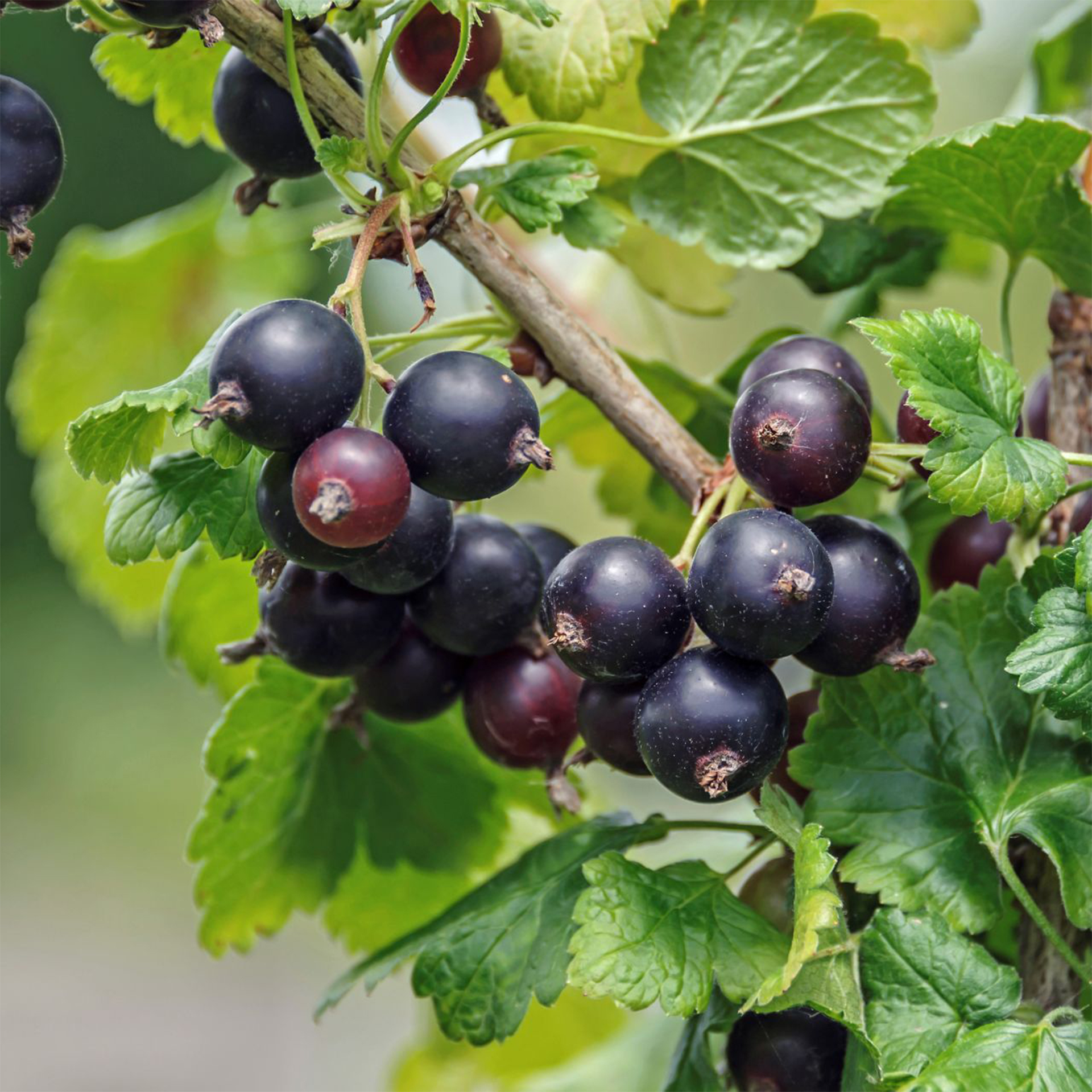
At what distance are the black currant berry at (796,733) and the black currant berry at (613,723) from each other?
12 cm

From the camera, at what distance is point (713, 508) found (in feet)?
2.27

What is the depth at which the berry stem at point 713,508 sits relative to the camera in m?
0.67

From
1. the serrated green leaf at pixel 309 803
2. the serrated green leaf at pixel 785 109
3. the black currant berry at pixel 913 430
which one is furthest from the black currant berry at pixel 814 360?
the serrated green leaf at pixel 309 803

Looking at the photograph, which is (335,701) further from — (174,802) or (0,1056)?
(174,802)

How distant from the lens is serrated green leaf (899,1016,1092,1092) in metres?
0.57

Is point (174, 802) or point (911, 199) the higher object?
point (911, 199)

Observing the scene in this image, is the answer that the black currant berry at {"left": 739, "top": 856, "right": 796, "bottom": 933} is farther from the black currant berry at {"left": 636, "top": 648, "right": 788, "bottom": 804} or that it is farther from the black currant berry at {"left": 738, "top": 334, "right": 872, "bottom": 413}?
the black currant berry at {"left": 738, "top": 334, "right": 872, "bottom": 413}

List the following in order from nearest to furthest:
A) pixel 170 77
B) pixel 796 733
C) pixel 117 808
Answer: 1. pixel 796 733
2. pixel 170 77
3. pixel 117 808

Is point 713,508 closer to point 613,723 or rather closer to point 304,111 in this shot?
point 613,723

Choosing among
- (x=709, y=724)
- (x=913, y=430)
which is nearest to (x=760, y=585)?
(x=709, y=724)

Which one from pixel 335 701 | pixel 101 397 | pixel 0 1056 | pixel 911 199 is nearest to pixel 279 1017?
pixel 0 1056

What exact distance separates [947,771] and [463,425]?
1.14ft

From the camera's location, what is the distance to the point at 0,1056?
14.8 feet

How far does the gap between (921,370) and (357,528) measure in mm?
296
